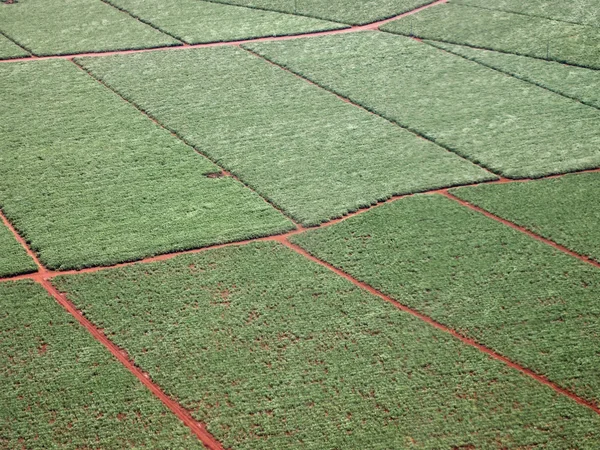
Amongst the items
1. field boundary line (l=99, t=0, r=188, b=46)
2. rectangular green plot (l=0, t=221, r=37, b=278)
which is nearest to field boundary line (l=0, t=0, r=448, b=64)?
field boundary line (l=99, t=0, r=188, b=46)

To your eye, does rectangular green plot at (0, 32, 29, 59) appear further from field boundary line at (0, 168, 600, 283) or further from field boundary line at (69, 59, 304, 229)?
field boundary line at (0, 168, 600, 283)

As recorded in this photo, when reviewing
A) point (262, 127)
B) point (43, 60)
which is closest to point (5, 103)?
point (43, 60)

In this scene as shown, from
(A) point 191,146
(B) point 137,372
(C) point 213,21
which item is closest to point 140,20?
(C) point 213,21

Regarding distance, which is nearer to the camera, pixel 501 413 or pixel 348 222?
pixel 501 413

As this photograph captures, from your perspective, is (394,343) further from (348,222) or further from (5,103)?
(5,103)

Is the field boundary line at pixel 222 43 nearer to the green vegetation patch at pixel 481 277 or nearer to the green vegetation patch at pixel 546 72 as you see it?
the green vegetation patch at pixel 546 72

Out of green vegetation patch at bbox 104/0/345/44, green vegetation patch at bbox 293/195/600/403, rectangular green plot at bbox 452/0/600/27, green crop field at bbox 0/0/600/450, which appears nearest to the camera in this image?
green crop field at bbox 0/0/600/450

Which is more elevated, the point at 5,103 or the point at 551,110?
the point at 551,110
